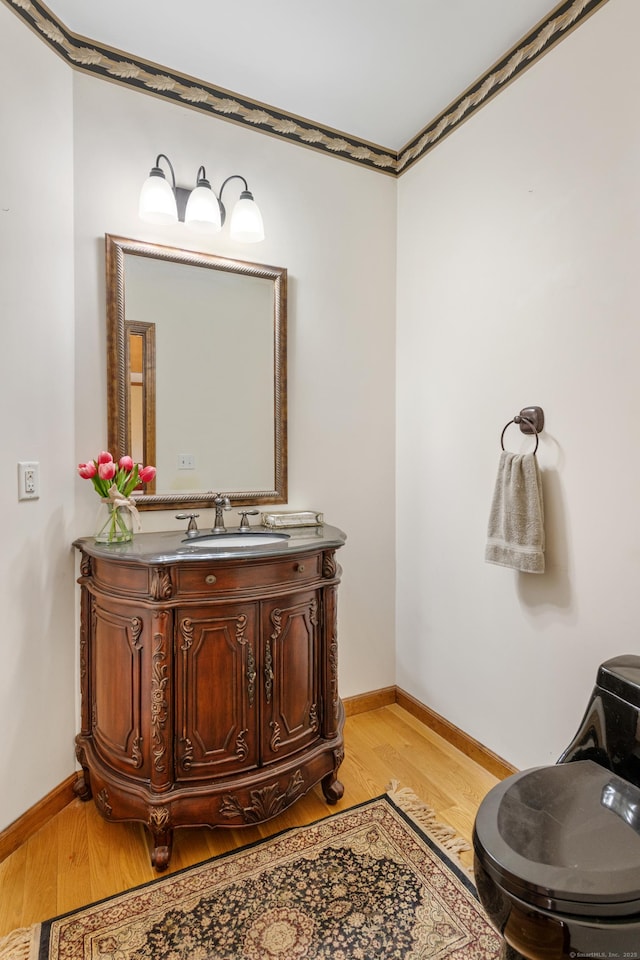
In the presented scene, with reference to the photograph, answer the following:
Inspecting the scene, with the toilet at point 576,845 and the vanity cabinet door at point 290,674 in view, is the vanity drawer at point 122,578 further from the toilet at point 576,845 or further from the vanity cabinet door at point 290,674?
the toilet at point 576,845

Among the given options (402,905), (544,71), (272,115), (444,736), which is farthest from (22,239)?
(444,736)

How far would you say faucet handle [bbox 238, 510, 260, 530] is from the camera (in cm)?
203

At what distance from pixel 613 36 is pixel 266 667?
2.23 m

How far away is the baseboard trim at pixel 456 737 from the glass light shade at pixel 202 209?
228 cm

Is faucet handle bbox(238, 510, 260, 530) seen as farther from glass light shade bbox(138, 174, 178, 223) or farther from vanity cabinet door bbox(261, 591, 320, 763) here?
glass light shade bbox(138, 174, 178, 223)

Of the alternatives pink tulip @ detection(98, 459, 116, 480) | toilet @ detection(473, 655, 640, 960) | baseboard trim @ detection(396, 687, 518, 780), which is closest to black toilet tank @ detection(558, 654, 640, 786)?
toilet @ detection(473, 655, 640, 960)

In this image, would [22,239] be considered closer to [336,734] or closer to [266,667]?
[266,667]

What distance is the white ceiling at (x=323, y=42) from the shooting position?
169cm

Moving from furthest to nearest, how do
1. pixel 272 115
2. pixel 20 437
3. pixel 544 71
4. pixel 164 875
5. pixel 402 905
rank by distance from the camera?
pixel 272 115, pixel 544 71, pixel 20 437, pixel 164 875, pixel 402 905

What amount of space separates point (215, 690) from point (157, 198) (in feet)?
5.64

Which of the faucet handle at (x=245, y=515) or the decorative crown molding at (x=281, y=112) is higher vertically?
the decorative crown molding at (x=281, y=112)

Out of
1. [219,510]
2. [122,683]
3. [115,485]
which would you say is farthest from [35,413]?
[122,683]

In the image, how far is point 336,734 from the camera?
6.02 ft

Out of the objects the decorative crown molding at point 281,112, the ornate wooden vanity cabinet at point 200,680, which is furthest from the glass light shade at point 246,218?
the ornate wooden vanity cabinet at point 200,680
